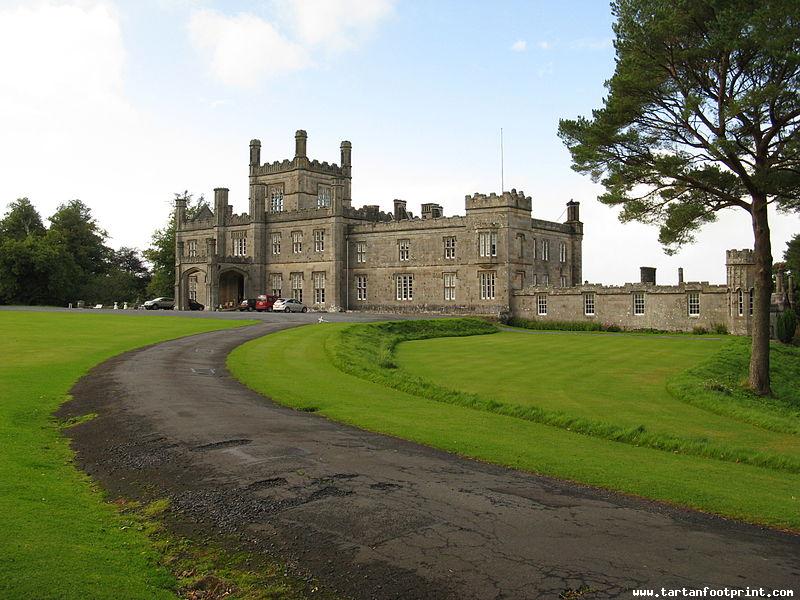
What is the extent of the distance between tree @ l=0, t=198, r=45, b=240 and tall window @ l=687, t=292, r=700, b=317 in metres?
81.4

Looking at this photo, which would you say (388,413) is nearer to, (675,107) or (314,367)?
(314,367)

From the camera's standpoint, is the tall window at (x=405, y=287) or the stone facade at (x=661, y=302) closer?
the stone facade at (x=661, y=302)

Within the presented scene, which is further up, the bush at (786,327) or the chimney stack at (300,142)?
the chimney stack at (300,142)

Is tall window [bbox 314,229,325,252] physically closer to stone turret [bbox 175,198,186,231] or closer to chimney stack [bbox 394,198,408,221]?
chimney stack [bbox 394,198,408,221]

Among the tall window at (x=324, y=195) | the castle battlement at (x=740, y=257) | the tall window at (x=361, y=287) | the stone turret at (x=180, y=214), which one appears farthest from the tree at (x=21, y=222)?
the castle battlement at (x=740, y=257)

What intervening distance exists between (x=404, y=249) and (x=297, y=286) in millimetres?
13138

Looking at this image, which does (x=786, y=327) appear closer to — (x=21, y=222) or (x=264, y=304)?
(x=264, y=304)

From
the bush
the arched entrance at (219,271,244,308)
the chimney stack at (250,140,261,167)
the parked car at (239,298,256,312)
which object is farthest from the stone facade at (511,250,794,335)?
the chimney stack at (250,140,261,167)

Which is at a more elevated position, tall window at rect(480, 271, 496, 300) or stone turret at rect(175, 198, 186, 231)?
stone turret at rect(175, 198, 186, 231)

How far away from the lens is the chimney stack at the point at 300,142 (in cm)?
8381

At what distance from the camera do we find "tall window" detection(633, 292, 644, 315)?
58.4m

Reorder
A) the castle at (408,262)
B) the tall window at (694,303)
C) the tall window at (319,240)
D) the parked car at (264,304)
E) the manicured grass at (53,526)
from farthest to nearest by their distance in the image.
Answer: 1. the tall window at (319,240)
2. the parked car at (264,304)
3. the castle at (408,262)
4. the tall window at (694,303)
5. the manicured grass at (53,526)

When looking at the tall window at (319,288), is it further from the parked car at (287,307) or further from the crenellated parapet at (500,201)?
the crenellated parapet at (500,201)

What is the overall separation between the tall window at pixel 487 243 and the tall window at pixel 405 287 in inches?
334
